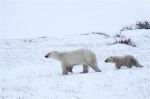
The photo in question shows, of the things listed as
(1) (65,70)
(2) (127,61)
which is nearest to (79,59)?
(1) (65,70)

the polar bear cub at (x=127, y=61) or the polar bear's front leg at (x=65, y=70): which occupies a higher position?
the polar bear cub at (x=127, y=61)

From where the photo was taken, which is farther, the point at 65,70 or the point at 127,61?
the point at 127,61

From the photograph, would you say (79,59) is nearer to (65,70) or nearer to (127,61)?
(65,70)

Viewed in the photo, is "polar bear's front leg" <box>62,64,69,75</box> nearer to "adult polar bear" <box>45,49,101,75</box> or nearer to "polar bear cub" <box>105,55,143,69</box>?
"adult polar bear" <box>45,49,101,75</box>

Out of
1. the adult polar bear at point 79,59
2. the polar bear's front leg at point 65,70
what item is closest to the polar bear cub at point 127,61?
the adult polar bear at point 79,59

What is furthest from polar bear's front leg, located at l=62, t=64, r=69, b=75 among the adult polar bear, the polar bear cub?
the polar bear cub

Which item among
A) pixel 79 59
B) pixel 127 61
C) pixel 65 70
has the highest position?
pixel 79 59

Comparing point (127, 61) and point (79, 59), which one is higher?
point (79, 59)

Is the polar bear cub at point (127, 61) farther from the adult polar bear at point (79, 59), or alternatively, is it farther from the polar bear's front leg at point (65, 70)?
the polar bear's front leg at point (65, 70)

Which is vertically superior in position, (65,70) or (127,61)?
(127,61)

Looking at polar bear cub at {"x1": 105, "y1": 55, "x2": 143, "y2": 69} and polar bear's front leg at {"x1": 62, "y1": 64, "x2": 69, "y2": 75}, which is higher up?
polar bear cub at {"x1": 105, "y1": 55, "x2": 143, "y2": 69}

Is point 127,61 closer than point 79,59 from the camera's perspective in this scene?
No

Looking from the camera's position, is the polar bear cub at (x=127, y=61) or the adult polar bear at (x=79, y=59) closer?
the adult polar bear at (x=79, y=59)

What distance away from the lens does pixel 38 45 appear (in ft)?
85.1
